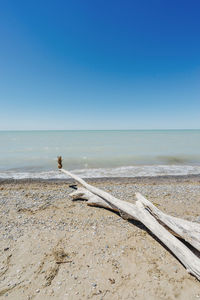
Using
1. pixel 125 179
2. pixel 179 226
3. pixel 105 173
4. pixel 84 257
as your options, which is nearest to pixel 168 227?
pixel 179 226

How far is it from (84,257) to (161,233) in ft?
6.67

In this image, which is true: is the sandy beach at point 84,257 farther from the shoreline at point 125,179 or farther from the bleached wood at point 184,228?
the shoreline at point 125,179

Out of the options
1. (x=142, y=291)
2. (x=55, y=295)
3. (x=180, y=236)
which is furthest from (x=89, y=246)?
(x=180, y=236)

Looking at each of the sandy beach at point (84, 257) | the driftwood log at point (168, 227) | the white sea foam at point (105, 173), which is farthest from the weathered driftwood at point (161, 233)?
the white sea foam at point (105, 173)

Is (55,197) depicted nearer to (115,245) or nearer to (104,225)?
(104,225)

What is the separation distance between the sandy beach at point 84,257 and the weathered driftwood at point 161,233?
0.26m

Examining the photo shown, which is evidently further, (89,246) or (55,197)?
(55,197)

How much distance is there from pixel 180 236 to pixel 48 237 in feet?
11.9

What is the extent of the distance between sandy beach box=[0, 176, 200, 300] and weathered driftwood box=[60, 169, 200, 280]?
261 millimetres

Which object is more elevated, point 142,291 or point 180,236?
point 180,236

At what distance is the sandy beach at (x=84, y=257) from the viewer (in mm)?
2684

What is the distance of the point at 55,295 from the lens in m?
2.62

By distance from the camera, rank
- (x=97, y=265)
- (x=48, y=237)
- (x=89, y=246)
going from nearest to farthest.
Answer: (x=97, y=265)
(x=89, y=246)
(x=48, y=237)

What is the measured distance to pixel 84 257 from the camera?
340cm
